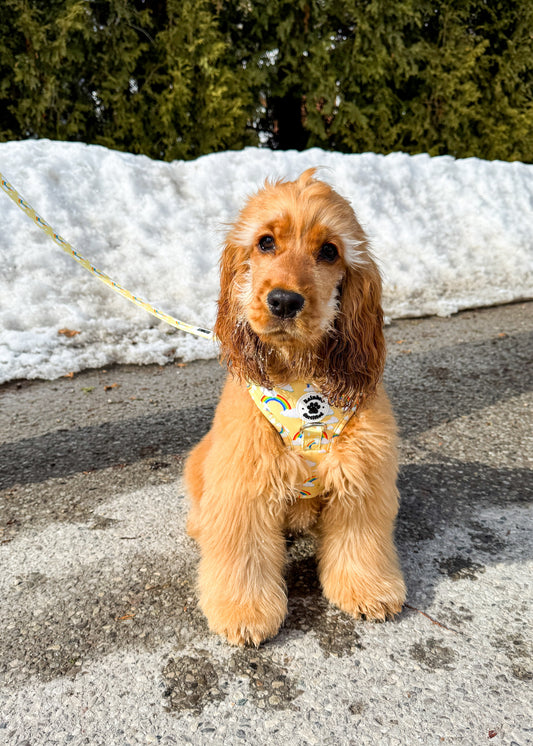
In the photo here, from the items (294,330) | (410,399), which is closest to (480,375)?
(410,399)

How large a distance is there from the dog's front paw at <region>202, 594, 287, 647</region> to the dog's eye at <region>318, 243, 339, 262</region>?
142 cm

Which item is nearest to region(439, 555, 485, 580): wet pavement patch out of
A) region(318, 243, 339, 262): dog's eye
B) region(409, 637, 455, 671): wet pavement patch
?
region(409, 637, 455, 671): wet pavement patch

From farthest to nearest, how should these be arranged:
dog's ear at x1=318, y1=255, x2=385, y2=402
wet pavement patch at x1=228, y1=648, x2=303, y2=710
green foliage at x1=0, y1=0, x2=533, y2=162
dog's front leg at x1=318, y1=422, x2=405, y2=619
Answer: green foliage at x1=0, y1=0, x2=533, y2=162 < dog's front leg at x1=318, y1=422, x2=405, y2=619 < dog's ear at x1=318, y1=255, x2=385, y2=402 < wet pavement patch at x1=228, y1=648, x2=303, y2=710

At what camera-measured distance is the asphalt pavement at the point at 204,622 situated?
78.5 inches

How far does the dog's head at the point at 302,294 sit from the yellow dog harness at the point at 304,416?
5cm

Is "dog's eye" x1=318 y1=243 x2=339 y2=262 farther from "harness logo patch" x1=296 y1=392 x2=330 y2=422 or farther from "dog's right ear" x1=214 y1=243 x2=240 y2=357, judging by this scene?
"harness logo patch" x1=296 y1=392 x2=330 y2=422

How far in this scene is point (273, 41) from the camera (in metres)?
9.32

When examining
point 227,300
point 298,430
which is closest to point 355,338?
point 298,430

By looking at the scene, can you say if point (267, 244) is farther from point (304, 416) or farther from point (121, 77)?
point (121, 77)

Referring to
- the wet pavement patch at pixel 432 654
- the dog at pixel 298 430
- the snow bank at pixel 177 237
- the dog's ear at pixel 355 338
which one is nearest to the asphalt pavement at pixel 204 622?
the wet pavement patch at pixel 432 654

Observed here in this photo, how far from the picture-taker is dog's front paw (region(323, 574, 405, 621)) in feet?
8.14

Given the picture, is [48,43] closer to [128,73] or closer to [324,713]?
[128,73]

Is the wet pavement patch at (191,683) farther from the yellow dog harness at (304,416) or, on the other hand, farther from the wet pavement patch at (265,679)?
the yellow dog harness at (304,416)

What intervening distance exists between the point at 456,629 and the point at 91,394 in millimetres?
3714
